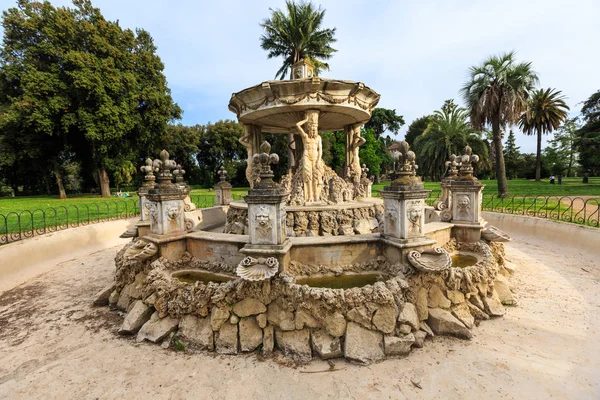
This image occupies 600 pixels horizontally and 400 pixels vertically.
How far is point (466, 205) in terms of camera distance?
6227 millimetres

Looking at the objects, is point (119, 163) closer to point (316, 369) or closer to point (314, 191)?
point (314, 191)

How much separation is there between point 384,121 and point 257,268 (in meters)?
49.2

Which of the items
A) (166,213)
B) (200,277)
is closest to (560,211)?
(200,277)

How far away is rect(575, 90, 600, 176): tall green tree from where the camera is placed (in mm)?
23078

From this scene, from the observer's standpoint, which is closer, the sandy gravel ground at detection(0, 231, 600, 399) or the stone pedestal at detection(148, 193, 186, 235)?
the sandy gravel ground at detection(0, 231, 600, 399)

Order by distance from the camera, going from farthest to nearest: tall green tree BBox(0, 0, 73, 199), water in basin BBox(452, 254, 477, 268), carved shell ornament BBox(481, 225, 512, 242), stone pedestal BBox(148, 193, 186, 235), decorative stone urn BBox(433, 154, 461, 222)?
tall green tree BBox(0, 0, 73, 199), decorative stone urn BBox(433, 154, 461, 222), carved shell ornament BBox(481, 225, 512, 242), water in basin BBox(452, 254, 477, 268), stone pedestal BBox(148, 193, 186, 235)

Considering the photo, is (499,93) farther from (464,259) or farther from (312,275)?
(312,275)

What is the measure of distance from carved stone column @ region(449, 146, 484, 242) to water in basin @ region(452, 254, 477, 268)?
49 cm

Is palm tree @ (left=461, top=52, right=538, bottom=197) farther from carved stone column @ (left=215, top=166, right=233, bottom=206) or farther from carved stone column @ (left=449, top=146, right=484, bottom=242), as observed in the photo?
carved stone column @ (left=215, top=166, right=233, bottom=206)

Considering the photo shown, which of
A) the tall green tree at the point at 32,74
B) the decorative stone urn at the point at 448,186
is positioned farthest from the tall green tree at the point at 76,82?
the decorative stone urn at the point at 448,186

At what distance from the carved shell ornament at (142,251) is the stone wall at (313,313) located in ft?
1.45

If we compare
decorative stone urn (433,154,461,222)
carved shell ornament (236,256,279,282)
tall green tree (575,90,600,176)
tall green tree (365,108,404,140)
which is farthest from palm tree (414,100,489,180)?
carved shell ornament (236,256,279,282)

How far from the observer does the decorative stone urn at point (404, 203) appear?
4.60 m

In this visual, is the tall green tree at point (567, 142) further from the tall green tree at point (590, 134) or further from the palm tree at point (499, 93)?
the palm tree at point (499, 93)
